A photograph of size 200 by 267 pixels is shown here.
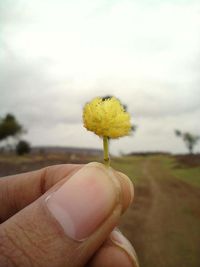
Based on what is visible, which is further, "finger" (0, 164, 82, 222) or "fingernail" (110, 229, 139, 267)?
"finger" (0, 164, 82, 222)

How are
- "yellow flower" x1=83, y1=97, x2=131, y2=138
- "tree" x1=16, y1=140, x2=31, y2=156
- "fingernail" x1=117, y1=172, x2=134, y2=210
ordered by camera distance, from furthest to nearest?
"tree" x1=16, y1=140, x2=31, y2=156 → "fingernail" x1=117, y1=172, x2=134, y2=210 → "yellow flower" x1=83, y1=97, x2=131, y2=138

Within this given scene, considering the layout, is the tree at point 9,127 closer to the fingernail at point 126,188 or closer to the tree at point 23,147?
the tree at point 23,147

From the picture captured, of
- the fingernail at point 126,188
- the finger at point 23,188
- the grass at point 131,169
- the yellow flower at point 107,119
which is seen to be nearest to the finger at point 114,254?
the fingernail at point 126,188

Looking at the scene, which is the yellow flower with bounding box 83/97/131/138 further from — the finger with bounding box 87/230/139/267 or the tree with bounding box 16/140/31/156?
the tree with bounding box 16/140/31/156

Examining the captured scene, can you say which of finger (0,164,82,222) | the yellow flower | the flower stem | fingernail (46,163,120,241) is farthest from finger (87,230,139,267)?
the yellow flower

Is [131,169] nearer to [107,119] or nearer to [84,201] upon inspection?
[84,201]

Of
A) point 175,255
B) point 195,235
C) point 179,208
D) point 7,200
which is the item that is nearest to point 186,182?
point 179,208

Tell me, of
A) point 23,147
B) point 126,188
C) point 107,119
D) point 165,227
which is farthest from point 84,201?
point 23,147
